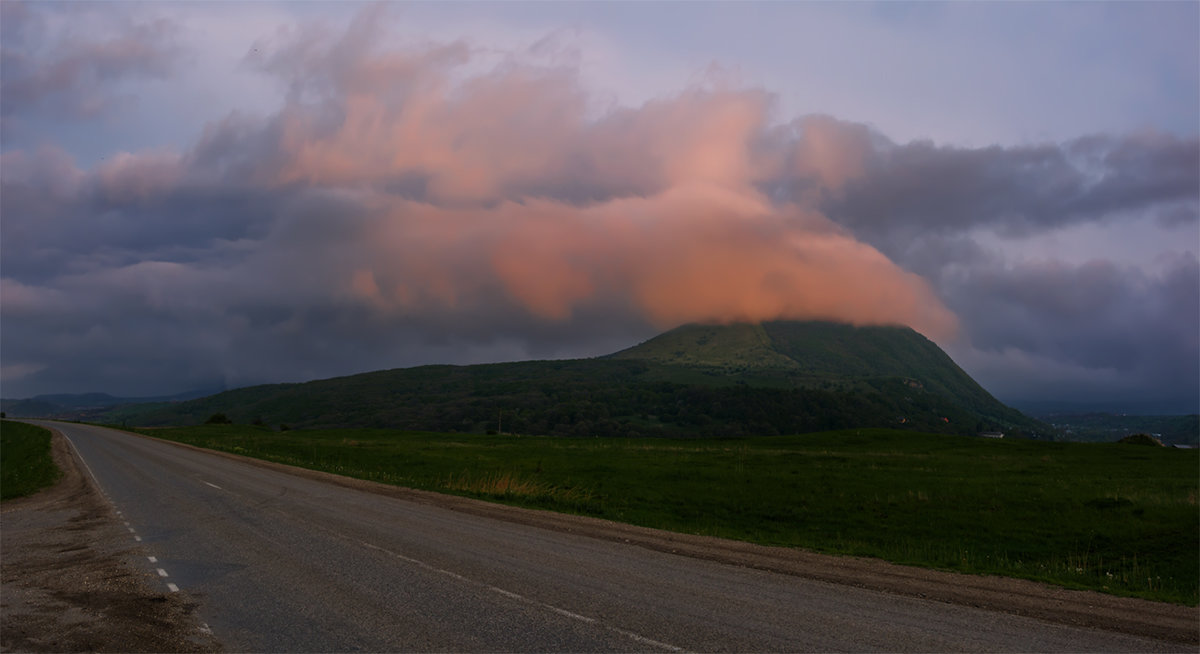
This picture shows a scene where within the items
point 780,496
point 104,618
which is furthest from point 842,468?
point 104,618

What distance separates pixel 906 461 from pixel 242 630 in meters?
57.4

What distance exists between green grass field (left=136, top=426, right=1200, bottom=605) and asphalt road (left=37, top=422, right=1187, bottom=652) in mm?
6486

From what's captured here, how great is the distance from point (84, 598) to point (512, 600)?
8.59m

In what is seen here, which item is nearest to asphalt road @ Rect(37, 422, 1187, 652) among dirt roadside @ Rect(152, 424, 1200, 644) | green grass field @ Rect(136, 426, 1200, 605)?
dirt roadside @ Rect(152, 424, 1200, 644)

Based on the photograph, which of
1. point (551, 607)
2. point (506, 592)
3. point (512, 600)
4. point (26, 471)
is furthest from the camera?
point (26, 471)

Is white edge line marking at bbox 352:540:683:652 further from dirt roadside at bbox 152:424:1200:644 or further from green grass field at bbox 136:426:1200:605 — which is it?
green grass field at bbox 136:426:1200:605

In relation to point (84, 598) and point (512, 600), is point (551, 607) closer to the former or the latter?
point (512, 600)

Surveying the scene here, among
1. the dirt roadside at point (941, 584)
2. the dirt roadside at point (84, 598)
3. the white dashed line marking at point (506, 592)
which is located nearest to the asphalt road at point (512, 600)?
the white dashed line marking at point (506, 592)

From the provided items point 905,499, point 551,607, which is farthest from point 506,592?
point 905,499

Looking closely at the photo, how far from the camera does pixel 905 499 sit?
38.4m

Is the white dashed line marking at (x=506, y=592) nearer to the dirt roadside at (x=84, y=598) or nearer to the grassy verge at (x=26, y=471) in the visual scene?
the dirt roadside at (x=84, y=598)

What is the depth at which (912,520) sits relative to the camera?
34.1m

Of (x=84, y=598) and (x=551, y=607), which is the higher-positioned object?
(x=551, y=607)

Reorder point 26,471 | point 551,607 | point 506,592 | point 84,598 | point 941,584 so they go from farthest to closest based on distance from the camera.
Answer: point 26,471, point 941,584, point 84,598, point 506,592, point 551,607
